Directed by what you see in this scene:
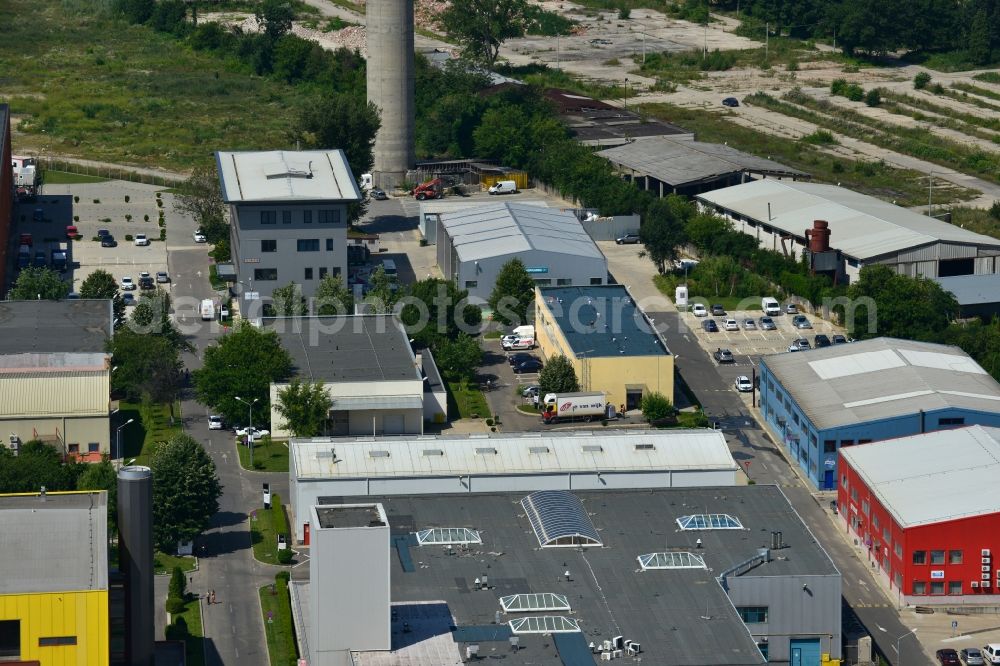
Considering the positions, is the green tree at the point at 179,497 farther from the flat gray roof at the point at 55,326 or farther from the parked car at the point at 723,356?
the parked car at the point at 723,356

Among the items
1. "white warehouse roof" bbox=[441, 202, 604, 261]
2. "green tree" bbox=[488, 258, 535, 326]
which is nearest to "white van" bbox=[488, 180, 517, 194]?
"white warehouse roof" bbox=[441, 202, 604, 261]

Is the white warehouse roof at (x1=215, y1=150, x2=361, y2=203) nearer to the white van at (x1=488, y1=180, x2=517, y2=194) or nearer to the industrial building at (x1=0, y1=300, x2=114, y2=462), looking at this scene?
the industrial building at (x1=0, y1=300, x2=114, y2=462)

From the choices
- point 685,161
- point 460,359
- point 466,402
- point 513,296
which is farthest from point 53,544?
point 685,161

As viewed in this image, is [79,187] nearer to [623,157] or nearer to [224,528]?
[623,157]

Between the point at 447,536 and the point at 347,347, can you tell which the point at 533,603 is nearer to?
the point at 447,536

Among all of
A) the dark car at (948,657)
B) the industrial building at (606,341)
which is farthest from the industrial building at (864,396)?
the dark car at (948,657)

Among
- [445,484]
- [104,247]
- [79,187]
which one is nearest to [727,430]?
[445,484]

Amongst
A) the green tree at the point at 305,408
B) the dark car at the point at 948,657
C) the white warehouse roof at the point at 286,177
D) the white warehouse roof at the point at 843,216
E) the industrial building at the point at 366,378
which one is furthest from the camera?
the white warehouse roof at the point at 843,216
